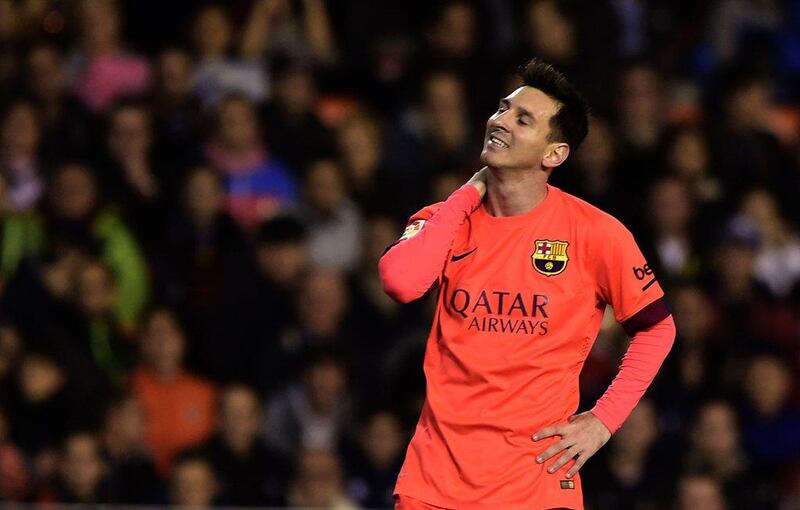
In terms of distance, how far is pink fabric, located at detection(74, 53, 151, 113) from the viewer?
32.4 feet

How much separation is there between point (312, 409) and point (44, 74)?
9.22ft

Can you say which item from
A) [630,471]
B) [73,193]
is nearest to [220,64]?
[73,193]

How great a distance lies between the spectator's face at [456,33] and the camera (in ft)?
33.6

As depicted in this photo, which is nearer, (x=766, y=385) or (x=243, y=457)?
(x=243, y=457)

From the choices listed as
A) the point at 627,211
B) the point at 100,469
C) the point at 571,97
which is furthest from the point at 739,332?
the point at 571,97

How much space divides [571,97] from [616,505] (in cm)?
368

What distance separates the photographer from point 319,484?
811 centimetres

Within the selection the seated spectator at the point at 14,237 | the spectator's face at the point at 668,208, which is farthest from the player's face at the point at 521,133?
the seated spectator at the point at 14,237

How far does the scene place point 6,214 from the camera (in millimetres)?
8914

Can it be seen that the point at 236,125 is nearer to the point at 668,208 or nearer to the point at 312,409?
the point at 312,409

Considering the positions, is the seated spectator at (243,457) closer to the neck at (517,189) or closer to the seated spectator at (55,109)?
the seated spectator at (55,109)

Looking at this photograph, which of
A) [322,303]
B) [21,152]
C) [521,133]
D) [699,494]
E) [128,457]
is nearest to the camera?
[521,133]

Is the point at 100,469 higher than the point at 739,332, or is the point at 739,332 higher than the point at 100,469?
the point at 739,332

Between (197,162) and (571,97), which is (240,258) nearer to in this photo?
(197,162)
